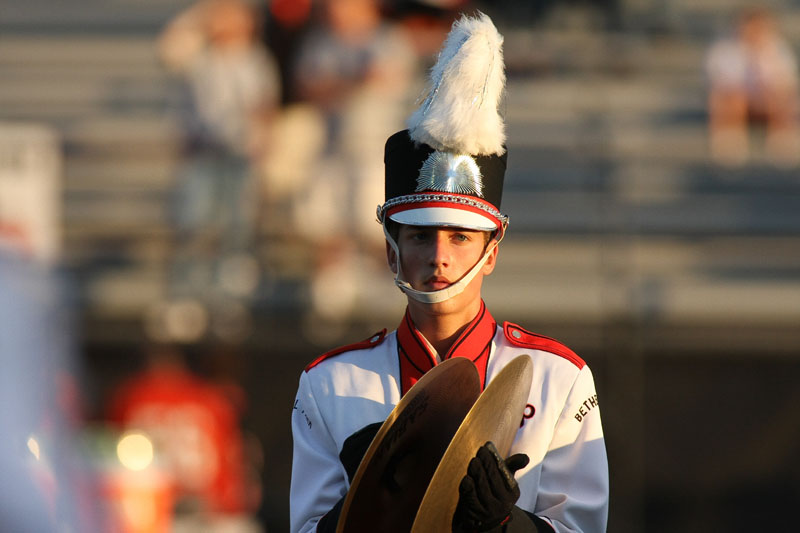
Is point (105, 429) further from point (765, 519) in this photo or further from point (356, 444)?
point (356, 444)

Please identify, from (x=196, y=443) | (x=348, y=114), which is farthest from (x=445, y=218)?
(x=348, y=114)

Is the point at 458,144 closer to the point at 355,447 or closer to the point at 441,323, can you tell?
the point at 441,323

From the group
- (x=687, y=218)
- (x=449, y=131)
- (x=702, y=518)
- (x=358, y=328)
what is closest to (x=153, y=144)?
(x=358, y=328)

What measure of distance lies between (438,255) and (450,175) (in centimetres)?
17

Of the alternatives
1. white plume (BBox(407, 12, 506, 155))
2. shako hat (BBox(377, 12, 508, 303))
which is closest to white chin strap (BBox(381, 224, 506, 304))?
shako hat (BBox(377, 12, 508, 303))

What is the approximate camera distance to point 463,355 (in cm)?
260

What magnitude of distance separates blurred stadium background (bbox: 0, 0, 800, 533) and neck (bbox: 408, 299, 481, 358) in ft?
15.4

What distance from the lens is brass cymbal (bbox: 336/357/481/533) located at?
7.55 ft

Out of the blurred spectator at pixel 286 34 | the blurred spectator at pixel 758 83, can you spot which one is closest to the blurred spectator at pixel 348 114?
the blurred spectator at pixel 286 34

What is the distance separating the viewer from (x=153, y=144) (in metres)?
9.71

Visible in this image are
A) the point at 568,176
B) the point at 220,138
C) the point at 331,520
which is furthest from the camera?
the point at 568,176

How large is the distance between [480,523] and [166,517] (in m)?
3.06

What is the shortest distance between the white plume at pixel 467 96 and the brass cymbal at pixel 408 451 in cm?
46

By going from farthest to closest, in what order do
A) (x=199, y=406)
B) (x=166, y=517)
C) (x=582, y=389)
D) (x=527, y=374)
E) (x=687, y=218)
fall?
(x=687, y=218) < (x=199, y=406) < (x=166, y=517) < (x=582, y=389) < (x=527, y=374)
